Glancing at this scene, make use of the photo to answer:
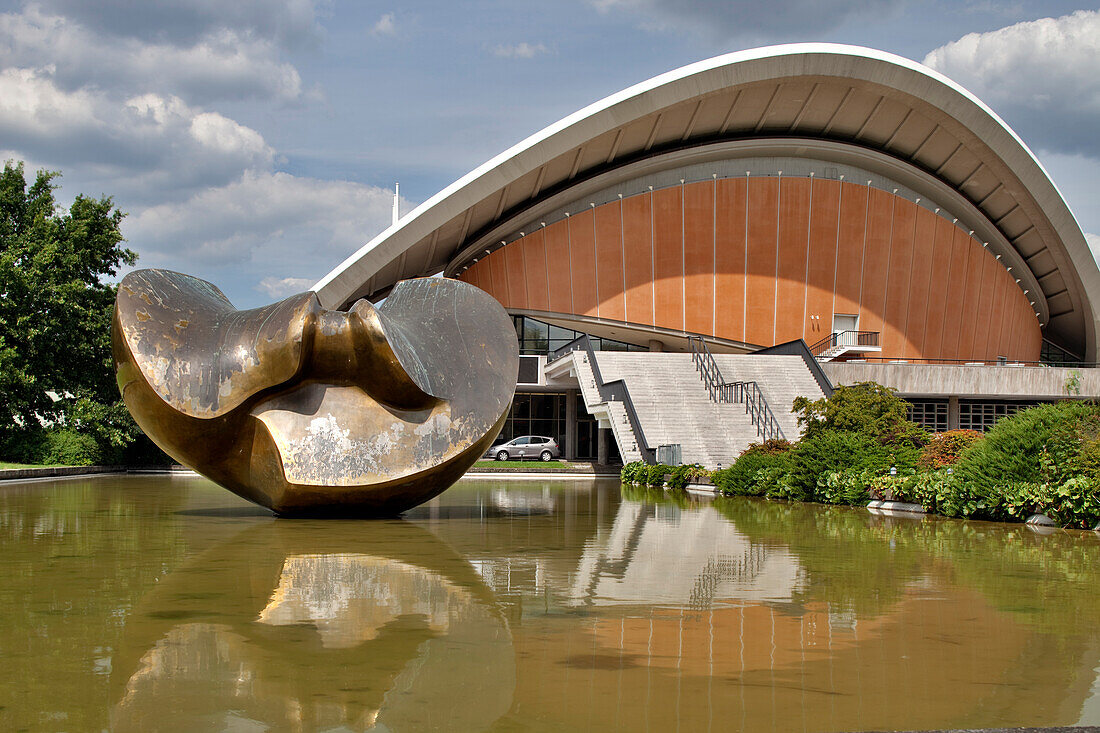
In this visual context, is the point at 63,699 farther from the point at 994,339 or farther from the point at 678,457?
the point at 994,339

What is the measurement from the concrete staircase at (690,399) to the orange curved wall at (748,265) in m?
9.84

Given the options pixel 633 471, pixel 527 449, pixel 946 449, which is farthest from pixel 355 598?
pixel 527 449

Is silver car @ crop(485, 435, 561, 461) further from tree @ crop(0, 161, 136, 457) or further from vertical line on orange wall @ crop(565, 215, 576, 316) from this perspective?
tree @ crop(0, 161, 136, 457)

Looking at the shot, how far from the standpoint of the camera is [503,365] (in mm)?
14117

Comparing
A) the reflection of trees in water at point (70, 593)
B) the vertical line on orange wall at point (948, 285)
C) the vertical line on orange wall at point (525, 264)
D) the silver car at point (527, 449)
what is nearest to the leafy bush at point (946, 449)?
the reflection of trees in water at point (70, 593)

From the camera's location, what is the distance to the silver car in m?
39.8

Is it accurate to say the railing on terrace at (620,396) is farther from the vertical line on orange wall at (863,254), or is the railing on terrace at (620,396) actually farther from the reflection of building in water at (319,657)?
the reflection of building in water at (319,657)

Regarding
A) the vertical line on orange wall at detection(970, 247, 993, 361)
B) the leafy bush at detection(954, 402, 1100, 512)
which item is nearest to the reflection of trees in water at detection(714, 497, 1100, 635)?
the leafy bush at detection(954, 402, 1100, 512)

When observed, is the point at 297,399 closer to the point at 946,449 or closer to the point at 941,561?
the point at 941,561

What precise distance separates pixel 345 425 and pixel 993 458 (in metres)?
9.79

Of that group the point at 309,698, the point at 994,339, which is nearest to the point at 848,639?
the point at 309,698

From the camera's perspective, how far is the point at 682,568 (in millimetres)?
8859

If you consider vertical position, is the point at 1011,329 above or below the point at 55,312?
above

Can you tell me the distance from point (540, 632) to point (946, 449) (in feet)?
48.6
